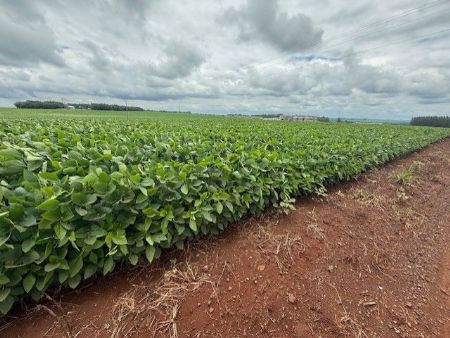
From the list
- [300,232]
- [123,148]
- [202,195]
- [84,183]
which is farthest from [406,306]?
[123,148]

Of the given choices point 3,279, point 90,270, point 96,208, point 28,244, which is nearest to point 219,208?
point 96,208

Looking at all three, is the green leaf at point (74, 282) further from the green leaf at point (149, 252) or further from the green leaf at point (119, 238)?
the green leaf at point (149, 252)

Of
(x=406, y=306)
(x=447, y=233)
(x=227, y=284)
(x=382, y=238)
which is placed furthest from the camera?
(x=447, y=233)

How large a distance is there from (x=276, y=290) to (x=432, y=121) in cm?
10566

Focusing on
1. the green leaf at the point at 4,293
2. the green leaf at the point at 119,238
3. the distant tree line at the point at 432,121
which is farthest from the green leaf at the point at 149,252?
the distant tree line at the point at 432,121

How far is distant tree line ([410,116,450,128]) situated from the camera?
76.5 m

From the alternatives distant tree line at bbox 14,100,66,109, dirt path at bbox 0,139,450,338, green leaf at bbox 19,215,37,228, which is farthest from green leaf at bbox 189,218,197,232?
distant tree line at bbox 14,100,66,109

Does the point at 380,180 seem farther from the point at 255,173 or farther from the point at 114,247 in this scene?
the point at 114,247

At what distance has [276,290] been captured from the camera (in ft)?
8.31

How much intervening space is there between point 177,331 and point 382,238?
363 centimetres

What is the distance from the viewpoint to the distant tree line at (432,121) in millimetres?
76512

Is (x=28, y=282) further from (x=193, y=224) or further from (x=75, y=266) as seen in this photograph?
(x=193, y=224)

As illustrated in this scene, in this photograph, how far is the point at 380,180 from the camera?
276 inches

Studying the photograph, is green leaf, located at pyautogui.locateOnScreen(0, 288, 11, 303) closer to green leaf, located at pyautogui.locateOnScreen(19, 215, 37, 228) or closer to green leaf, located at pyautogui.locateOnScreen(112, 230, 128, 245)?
green leaf, located at pyautogui.locateOnScreen(19, 215, 37, 228)
